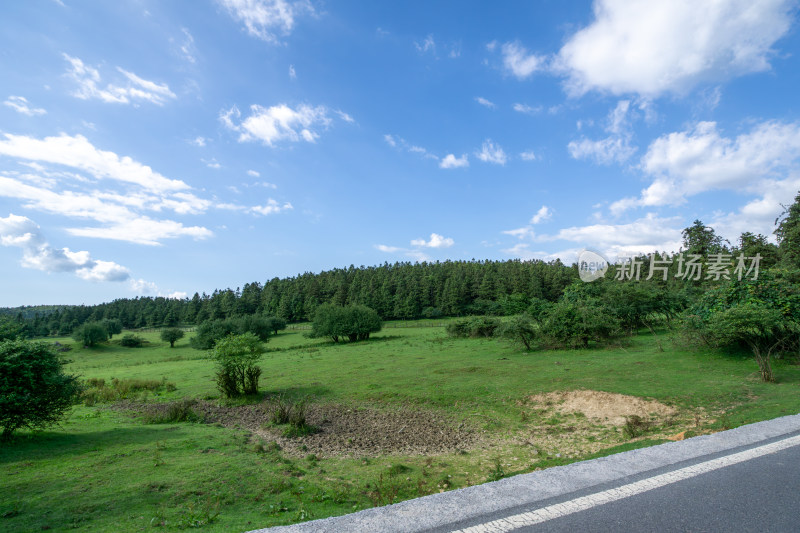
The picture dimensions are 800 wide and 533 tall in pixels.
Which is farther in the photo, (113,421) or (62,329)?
(62,329)

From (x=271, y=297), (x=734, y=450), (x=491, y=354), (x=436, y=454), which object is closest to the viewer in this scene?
(x=734, y=450)

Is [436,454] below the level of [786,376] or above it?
below

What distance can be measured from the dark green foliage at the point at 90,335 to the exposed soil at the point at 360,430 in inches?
2412

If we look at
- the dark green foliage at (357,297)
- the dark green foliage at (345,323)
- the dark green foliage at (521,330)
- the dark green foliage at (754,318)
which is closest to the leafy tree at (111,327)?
the dark green foliage at (357,297)

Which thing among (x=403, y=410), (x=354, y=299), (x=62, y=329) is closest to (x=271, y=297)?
(x=354, y=299)

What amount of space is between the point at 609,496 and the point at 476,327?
37.0 meters

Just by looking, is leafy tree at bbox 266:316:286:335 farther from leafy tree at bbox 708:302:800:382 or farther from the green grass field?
leafy tree at bbox 708:302:800:382

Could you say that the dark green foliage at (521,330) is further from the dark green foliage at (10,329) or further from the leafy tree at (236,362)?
the dark green foliage at (10,329)

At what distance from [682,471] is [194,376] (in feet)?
98.7

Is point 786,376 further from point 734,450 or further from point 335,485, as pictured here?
point 335,485

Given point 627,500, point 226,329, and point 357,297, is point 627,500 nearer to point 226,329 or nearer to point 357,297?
point 226,329

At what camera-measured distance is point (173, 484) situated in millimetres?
7539

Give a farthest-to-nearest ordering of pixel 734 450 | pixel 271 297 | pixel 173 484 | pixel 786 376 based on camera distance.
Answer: pixel 271 297
pixel 786 376
pixel 173 484
pixel 734 450

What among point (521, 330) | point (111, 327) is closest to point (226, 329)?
point (111, 327)
